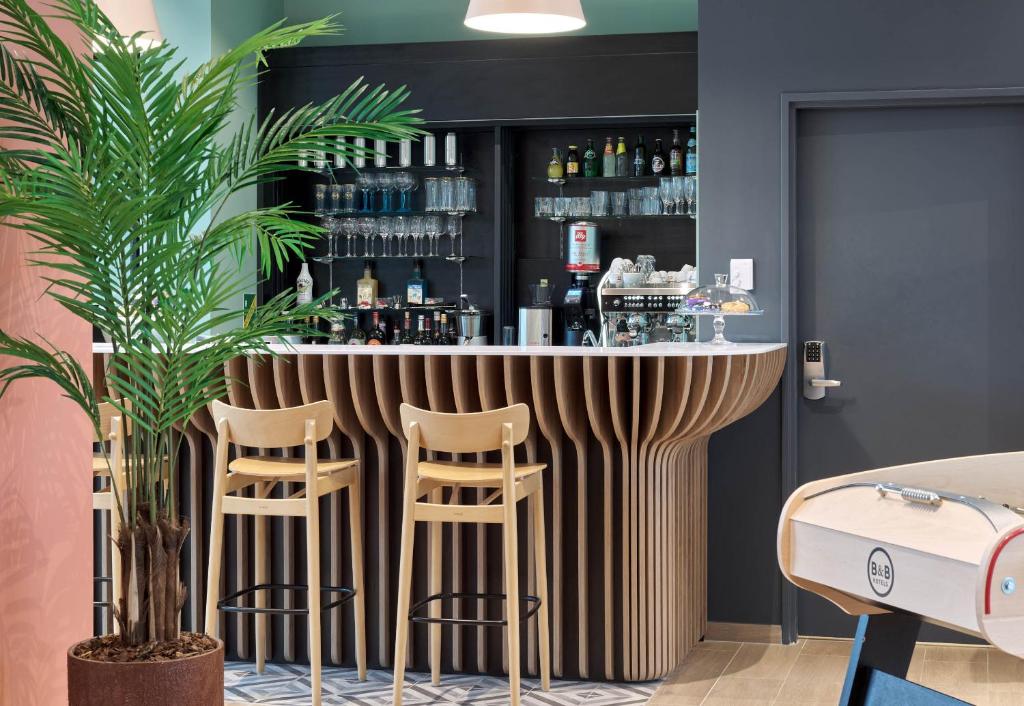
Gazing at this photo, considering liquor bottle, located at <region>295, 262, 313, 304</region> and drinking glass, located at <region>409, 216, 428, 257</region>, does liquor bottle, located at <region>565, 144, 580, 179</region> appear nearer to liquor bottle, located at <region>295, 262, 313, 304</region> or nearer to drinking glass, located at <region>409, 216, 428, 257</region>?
drinking glass, located at <region>409, 216, 428, 257</region>

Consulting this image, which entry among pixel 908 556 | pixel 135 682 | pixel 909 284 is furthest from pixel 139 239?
pixel 909 284

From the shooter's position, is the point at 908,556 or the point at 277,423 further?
the point at 277,423

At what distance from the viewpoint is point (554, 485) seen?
4430 mm

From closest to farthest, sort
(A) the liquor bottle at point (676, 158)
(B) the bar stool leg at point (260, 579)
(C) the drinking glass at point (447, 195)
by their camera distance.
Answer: (B) the bar stool leg at point (260, 579), (A) the liquor bottle at point (676, 158), (C) the drinking glass at point (447, 195)

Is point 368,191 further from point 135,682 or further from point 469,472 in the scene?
point 135,682

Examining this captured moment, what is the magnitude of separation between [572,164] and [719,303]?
103 inches

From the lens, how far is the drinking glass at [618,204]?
700 cm

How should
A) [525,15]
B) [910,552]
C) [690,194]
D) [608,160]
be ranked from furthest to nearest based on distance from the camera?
[608,160] → [690,194] → [525,15] → [910,552]

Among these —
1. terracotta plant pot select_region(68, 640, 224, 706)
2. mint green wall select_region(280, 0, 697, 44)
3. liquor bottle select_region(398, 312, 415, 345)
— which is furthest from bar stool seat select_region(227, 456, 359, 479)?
mint green wall select_region(280, 0, 697, 44)

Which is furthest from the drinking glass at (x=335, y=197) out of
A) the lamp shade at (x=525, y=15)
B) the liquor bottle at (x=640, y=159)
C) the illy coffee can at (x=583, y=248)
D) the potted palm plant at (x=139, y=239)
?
the potted palm plant at (x=139, y=239)

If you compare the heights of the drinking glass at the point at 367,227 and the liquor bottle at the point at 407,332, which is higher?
the drinking glass at the point at 367,227

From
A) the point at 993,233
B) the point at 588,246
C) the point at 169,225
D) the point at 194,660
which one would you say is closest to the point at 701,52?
the point at 993,233

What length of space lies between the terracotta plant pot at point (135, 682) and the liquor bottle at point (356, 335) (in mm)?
4960

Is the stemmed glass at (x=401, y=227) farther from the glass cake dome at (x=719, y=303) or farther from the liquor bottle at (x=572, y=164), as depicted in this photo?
the glass cake dome at (x=719, y=303)
